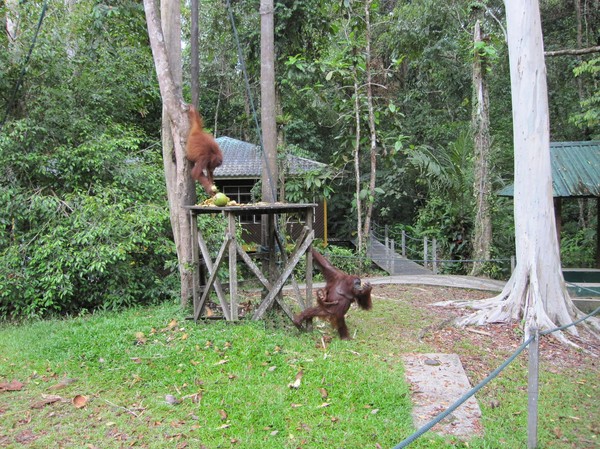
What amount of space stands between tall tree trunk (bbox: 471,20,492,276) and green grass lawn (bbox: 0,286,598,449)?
19.6ft

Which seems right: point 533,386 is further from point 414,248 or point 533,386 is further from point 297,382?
point 414,248

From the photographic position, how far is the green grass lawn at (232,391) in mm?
3537

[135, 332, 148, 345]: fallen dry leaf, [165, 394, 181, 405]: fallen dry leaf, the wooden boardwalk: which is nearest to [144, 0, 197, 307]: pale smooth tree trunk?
[135, 332, 148, 345]: fallen dry leaf

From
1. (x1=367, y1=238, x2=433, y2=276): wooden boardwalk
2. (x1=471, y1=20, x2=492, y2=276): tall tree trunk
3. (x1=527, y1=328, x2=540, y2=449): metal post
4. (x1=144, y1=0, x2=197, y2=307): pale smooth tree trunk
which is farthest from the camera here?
(x1=367, y1=238, x2=433, y2=276): wooden boardwalk

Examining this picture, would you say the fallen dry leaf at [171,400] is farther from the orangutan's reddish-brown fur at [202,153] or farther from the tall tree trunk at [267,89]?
the tall tree trunk at [267,89]

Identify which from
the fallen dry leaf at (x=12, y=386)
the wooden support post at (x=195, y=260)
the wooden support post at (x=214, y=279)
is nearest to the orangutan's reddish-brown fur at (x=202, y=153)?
the wooden support post at (x=195, y=260)

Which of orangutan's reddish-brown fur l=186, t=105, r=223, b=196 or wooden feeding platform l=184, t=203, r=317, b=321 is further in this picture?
orangutan's reddish-brown fur l=186, t=105, r=223, b=196

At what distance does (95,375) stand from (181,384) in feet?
2.96

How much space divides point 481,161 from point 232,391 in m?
8.97

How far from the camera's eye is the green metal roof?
9.14 meters

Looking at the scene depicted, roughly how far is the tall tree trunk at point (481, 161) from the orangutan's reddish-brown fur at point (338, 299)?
6589mm

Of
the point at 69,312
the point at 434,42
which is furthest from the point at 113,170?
the point at 434,42

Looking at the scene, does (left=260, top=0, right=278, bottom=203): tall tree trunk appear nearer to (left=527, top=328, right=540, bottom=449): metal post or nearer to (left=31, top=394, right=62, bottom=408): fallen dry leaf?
(left=31, top=394, right=62, bottom=408): fallen dry leaf

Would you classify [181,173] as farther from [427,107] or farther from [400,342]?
[427,107]
